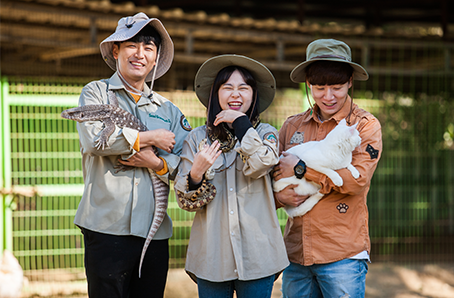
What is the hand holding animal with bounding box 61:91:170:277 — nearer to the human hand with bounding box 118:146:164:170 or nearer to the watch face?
the human hand with bounding box 118:146:164:170

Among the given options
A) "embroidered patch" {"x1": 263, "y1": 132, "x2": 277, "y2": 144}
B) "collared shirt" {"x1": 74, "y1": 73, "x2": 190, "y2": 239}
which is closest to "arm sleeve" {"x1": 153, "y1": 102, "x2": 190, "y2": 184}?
"collared shirt" {"x1": 74, "y1": 73, "x2": 190, "y2": 239}

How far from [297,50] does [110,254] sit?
20.0ft

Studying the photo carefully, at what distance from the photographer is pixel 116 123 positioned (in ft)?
8.29

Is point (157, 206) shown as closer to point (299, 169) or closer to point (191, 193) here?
point (191, 193)

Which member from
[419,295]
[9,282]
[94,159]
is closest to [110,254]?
[94,159]

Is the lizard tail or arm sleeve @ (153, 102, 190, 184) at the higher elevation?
arm sleeve @ (153, 102, 190, 184)

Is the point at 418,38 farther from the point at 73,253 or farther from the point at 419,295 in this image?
the point at 73,253

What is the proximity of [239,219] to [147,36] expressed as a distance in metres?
1.28

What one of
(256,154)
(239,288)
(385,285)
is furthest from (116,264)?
(385,285)

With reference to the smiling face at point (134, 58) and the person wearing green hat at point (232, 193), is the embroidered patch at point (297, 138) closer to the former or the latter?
the person wearing green hat at point (232, 193)

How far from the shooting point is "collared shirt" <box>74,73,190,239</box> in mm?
2465

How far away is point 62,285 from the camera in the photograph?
5207 mm

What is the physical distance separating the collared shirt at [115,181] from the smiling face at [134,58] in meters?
0.09

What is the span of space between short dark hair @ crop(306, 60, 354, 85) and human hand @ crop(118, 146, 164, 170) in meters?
1.12
